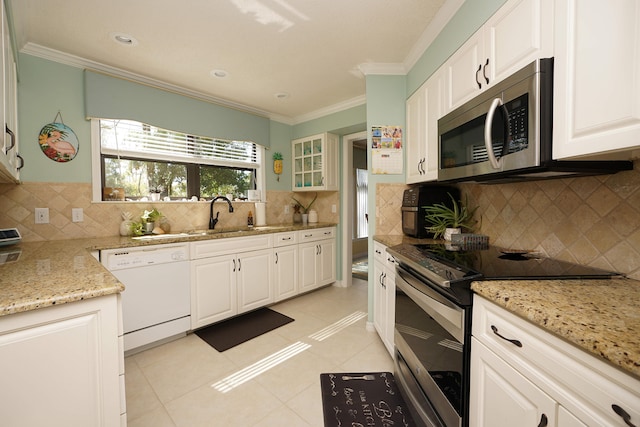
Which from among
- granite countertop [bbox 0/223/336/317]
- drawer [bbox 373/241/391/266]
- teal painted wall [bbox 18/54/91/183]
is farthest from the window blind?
drawer [bbox 373/241/391/266]

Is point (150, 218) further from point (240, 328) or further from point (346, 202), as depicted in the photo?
point (346, 202)

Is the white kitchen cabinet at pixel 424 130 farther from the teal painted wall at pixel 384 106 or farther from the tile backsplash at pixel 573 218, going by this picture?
the tile backsplash at pixel 573 218

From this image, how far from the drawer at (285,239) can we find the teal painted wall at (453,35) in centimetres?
200

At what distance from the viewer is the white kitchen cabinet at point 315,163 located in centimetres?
364

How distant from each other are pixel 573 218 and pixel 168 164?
3389mm

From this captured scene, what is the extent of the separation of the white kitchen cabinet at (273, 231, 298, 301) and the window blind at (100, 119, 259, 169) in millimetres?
1213

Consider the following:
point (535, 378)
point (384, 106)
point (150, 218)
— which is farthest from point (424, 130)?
point (150, 218)

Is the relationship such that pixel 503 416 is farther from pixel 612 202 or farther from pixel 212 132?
pixel 212 132

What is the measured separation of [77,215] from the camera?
227 cm

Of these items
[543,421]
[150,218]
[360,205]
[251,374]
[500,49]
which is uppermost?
[500,49]

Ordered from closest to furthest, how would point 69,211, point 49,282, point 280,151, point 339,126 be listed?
point 49,282 < point 69,211 < point 339,126 < point 280,151

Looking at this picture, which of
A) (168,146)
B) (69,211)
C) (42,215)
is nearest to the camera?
(42,215)

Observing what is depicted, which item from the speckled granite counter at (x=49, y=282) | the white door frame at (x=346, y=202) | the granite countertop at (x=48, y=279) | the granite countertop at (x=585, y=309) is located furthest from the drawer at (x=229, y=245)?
the granite countertop at (x=585, y=309)

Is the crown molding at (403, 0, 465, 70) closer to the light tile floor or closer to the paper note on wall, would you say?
the paper note on wall
